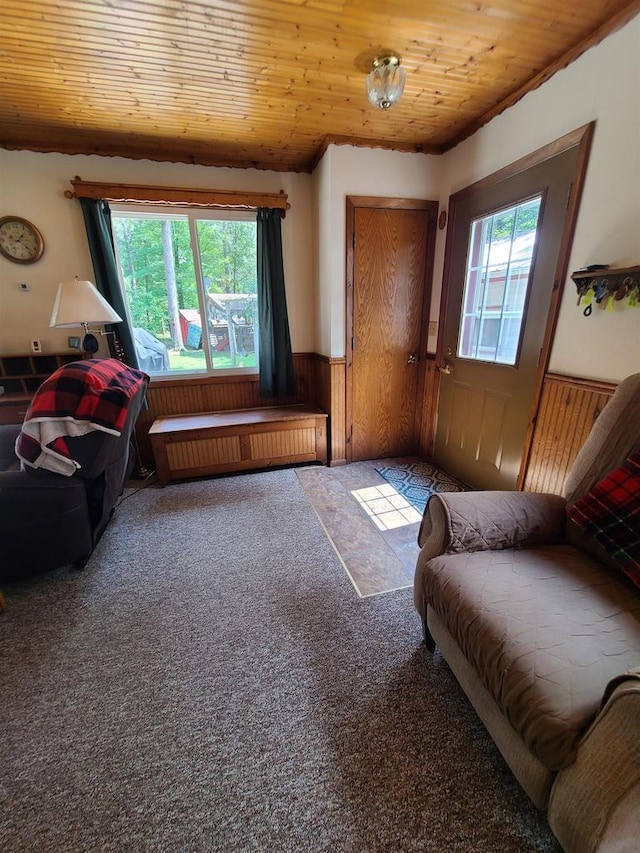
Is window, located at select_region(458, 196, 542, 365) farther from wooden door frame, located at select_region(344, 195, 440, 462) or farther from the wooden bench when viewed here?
the wooden bench

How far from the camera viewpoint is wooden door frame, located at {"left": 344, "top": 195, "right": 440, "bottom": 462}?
264cm

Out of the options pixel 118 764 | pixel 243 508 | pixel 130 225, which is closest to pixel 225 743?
pixel 118 764

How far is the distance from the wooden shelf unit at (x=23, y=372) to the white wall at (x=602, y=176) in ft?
11.2

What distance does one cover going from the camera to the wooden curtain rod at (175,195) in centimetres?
255

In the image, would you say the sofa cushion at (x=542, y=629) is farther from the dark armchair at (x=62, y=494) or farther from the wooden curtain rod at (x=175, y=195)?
the wooden curtain rod at (x=175, y=195)

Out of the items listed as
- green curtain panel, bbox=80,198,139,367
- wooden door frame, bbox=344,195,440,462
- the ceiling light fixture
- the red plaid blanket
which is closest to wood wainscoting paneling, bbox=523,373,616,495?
wooden door frame, bbox=344,195,440,462

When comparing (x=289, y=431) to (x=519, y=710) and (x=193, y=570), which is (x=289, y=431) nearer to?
(x=193, y=570)

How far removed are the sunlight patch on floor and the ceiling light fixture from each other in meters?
2.31

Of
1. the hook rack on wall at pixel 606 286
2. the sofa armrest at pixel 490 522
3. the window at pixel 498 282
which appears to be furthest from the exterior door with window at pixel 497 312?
the sofa armrest at pixel 490 522

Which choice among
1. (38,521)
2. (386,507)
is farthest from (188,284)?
(386,507)

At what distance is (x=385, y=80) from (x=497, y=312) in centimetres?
142

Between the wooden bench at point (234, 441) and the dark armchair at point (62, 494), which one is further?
the wooden bench at point (234, 441)

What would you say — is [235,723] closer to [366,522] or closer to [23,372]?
[366,522]

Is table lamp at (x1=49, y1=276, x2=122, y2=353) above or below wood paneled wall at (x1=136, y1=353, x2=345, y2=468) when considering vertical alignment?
above
